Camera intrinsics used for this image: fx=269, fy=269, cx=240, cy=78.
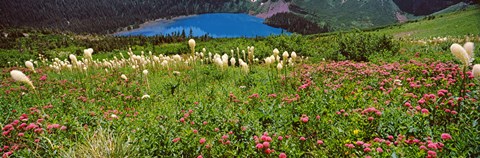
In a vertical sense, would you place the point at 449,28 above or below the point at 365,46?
below

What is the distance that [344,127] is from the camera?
13.8 ft

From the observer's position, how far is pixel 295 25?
559ft

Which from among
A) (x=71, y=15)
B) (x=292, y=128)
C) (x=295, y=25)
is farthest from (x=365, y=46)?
(x=71, y=15)

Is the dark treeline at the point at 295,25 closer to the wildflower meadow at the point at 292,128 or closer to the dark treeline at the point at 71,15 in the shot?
the dark treeline at the point at 71,15

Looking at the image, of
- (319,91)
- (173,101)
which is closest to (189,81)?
(173,101)

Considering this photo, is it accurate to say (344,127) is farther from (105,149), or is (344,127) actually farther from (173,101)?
(173,101)

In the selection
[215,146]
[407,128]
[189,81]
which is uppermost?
[407,128]

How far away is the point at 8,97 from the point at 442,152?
1092cm

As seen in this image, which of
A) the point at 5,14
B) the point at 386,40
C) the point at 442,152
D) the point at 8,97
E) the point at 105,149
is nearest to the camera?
the point at 442,152

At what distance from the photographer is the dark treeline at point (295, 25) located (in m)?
166

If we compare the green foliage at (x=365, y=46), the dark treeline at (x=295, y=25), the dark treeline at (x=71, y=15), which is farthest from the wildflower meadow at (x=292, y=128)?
the dark treeline at (x=295, y=25)

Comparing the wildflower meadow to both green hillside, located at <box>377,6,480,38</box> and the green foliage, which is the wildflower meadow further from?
green hillside, located at <box>377,6,480,38</box>

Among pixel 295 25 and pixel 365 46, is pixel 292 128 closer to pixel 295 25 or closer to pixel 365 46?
pixel 365 46

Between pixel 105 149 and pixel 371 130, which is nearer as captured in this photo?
pixel 105 149
